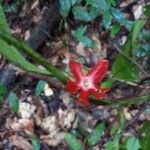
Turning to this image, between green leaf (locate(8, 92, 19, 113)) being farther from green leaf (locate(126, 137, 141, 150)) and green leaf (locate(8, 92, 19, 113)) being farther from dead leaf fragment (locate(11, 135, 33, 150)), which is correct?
green leaf (locate(126, 137, 141, 150))

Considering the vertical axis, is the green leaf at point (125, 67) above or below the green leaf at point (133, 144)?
above

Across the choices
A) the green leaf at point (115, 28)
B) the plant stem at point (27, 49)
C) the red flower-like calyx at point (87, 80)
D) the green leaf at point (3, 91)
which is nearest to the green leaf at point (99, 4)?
the green leaf at point (115, 28)

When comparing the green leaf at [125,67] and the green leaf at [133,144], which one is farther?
the green leaf at [133,144]

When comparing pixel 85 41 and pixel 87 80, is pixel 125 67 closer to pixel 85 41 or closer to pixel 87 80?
pixel 87 80

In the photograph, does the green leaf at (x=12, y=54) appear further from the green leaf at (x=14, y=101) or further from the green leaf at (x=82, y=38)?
the green leaf at (x=82, y=38)

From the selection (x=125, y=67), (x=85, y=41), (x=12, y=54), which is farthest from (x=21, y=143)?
(x=12, y=54)

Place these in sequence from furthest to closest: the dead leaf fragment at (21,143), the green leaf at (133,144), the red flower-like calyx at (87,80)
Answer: the dead leaf fragment at (21,143) → the green leaf at (133,144) → the red flower-like calyx at (87,80)

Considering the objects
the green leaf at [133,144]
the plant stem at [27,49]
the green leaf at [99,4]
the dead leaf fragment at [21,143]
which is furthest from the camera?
the dead leaf fragment at [21,143]
